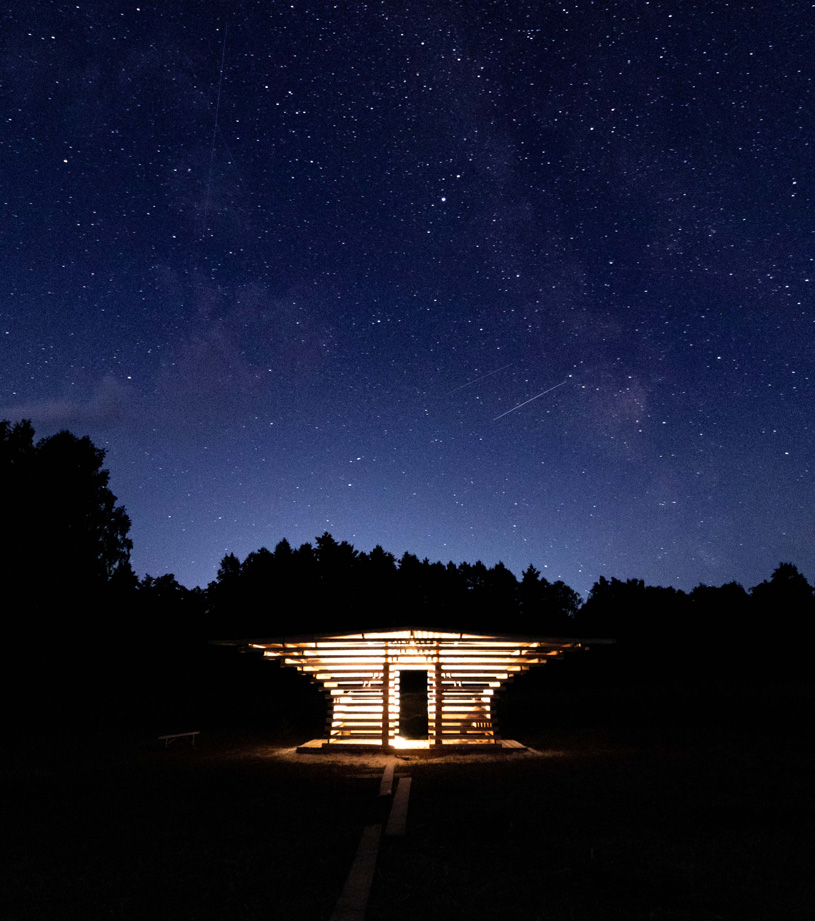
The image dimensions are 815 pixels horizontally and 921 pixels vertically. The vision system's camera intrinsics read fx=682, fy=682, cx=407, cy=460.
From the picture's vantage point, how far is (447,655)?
16781 mm

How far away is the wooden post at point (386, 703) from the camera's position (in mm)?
15789

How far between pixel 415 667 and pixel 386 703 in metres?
1.24

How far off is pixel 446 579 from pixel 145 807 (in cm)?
5252

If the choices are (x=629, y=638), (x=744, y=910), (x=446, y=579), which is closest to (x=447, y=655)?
(x=744, y=910)

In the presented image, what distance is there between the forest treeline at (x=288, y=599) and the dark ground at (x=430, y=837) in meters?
9.12

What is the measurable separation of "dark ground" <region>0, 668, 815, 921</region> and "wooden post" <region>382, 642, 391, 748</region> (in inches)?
90.3

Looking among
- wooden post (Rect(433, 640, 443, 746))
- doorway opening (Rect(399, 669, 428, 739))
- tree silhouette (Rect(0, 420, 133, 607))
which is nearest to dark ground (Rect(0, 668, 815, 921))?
wooden post (Rect(433, 640, 443, 746))

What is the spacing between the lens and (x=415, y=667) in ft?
56.2

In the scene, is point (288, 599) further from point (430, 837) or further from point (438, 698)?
point (430, 837)

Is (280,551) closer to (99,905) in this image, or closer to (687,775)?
(687,775)

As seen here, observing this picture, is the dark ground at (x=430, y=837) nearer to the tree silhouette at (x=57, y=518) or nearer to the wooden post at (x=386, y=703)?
the wooden post at (x=386, y=703)

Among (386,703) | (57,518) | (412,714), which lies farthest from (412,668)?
(57,518)

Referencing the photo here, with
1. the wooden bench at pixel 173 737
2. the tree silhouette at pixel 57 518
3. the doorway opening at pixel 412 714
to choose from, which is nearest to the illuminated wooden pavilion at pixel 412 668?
the doorway opening at pixel 412 714

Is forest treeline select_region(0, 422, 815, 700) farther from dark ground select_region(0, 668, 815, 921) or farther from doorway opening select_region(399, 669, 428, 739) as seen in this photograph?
dark ground select_region(0, 668, 815, 921)
